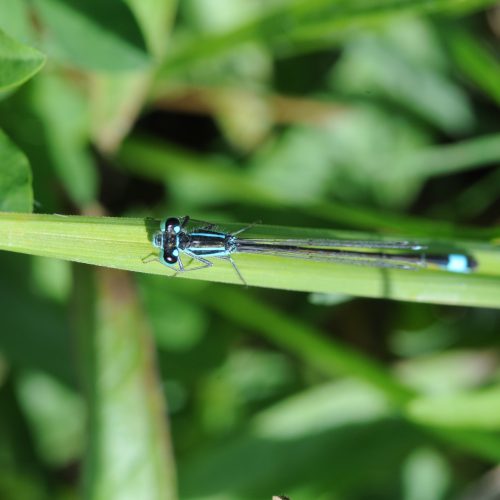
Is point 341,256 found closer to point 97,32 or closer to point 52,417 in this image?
point 97,32

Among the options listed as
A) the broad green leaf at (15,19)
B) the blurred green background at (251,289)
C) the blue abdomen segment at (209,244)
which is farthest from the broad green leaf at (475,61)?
the broad green leaf at (15,19)

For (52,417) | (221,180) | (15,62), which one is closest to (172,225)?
(15,62)

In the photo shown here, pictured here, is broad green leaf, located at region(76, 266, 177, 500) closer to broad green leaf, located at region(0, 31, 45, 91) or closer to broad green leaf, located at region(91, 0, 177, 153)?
broad green leaf, located at region(91, 0, 177, 153)

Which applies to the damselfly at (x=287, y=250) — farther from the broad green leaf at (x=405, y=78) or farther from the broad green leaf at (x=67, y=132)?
the broad green leaf at (x=405, y=78)

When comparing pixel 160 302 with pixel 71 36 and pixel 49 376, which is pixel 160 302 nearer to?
pixel 49 376

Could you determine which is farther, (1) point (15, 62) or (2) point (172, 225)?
(2) point (172, 225)

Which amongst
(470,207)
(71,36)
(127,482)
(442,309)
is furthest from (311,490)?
(71,36)
